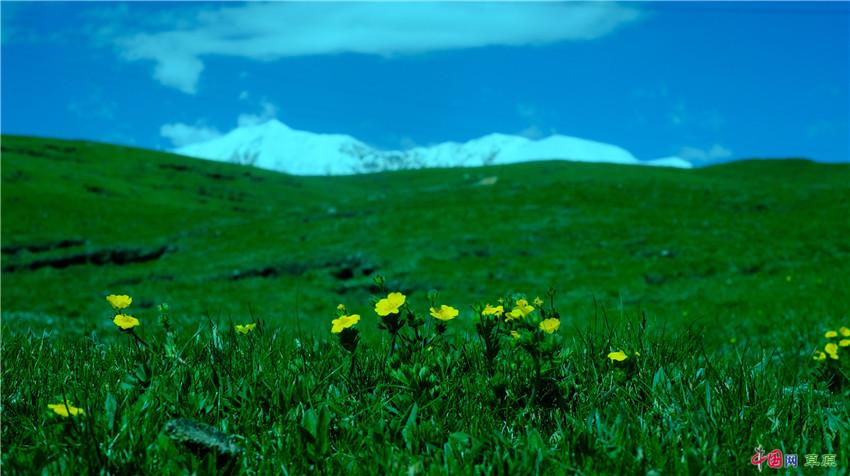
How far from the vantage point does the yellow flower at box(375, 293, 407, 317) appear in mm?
3414

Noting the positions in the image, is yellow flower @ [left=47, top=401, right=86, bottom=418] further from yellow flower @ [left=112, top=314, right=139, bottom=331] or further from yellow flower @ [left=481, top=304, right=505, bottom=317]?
yellow flower @ [left=481, top=304, right=505, bottom=317]

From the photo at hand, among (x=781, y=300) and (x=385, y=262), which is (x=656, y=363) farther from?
(x=385, y=262)

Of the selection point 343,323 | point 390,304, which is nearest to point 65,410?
point 343,323

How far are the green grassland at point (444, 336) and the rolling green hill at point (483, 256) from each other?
19 cm

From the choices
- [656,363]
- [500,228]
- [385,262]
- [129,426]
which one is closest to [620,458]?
[656,363]

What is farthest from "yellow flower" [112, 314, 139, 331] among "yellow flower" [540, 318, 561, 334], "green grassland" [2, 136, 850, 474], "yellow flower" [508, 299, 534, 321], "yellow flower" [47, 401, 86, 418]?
"yellow flower" [540, 318, 561, 334]

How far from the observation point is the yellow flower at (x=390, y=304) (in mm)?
3414

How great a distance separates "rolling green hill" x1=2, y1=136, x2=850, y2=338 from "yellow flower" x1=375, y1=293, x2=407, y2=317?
20.3 feet

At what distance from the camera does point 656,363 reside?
12.9ft

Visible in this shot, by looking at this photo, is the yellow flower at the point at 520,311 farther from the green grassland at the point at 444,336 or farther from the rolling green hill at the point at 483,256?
the rolling green hill at the point at 483,256

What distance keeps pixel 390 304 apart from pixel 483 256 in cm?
2658

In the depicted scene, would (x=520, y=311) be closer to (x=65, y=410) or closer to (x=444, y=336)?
(x=444, y=336)

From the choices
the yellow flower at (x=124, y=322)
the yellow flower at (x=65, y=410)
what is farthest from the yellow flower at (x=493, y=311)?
the yellow flower at (x=65, y=410)

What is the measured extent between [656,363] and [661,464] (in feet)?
4.16
